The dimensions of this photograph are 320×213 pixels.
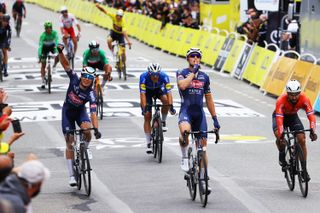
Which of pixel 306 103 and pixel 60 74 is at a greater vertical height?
pixel 306 103

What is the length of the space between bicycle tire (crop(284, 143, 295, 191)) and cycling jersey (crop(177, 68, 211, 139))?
1366 mm

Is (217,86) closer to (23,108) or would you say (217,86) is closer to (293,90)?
(23,108)

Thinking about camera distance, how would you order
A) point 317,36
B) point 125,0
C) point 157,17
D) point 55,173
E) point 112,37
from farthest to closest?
1. point 125,0
2. point 157,17
3. point 112,37
4. point 317,36
5. point 55,173

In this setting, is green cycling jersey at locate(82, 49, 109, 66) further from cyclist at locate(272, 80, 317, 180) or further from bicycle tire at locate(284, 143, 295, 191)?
bicycle tire at locate(284, 143, 295, 191)

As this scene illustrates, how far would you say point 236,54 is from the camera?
109ft

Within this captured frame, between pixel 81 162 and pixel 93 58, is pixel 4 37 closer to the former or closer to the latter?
pixel 93 58

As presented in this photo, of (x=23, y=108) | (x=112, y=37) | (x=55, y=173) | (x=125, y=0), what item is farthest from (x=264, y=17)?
(x=125, y=0)

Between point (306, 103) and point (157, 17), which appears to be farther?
point (157, 17)

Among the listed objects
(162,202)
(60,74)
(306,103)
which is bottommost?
(60,74)

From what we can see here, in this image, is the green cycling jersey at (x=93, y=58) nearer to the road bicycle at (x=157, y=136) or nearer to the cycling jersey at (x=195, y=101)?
the road bicycle at (x=157, y=136)

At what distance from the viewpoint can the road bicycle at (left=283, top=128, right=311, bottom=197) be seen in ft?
50.1

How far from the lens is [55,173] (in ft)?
57.4

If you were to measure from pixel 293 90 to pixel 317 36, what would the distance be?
42.3ft

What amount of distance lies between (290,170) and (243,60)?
54.5 ft
